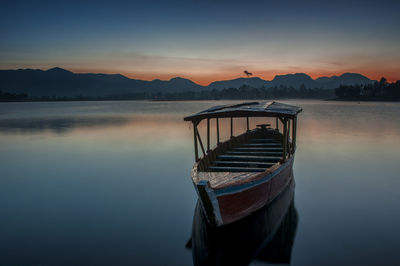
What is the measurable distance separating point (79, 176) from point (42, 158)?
6.93 meters

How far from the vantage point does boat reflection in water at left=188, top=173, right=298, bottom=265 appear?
7.52 metres

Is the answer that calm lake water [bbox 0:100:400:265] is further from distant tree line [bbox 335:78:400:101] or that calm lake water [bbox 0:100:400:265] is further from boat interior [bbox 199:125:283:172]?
distant tree line [bbox 335:78:400:101]

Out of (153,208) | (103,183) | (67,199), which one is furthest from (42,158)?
(153,208)

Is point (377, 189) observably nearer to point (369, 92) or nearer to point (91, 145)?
point (91, 145)

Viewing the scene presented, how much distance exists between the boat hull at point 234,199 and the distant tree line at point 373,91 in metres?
161

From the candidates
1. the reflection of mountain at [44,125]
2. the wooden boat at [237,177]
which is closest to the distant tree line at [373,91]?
the reflection of mountain at [44,125]

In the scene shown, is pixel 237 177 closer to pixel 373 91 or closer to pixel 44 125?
pixel 44 125

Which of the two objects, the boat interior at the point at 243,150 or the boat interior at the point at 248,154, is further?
the boat interior at the point at 248,154

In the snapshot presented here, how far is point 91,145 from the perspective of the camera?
26.7m

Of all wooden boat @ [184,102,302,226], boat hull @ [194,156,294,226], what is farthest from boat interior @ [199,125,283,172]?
boat hull @ [194,156,294,226]

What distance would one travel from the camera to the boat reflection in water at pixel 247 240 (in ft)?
24.7

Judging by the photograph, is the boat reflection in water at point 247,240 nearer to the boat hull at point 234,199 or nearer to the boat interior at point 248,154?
the boat hull at point 234,199

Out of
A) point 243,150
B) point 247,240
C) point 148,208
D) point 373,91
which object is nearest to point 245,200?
point 247,240

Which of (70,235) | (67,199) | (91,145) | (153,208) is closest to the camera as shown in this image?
(70,235)
